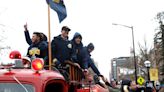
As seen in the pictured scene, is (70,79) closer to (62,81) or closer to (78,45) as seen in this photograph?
(62,81)

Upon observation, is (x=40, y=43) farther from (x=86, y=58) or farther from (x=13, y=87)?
(x=13, y=87)

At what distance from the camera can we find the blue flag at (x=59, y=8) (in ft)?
26.5

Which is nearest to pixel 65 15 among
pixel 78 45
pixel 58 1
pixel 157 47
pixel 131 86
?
pixel 58 1

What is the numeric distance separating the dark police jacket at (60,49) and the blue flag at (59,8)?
385mm

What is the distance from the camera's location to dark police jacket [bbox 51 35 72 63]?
827cm

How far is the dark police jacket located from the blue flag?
1.26 feet

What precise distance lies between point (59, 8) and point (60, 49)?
0.71 metres

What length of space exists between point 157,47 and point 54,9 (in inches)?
2398

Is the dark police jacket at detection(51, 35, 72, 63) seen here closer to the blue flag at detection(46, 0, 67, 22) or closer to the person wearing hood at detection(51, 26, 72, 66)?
the person wearing hood at detection(51, 26, 72, 66)

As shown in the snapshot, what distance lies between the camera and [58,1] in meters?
8.22

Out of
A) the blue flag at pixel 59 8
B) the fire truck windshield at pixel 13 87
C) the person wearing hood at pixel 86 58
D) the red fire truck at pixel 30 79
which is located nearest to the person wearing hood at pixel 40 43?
the blue flag at pixel 59 8

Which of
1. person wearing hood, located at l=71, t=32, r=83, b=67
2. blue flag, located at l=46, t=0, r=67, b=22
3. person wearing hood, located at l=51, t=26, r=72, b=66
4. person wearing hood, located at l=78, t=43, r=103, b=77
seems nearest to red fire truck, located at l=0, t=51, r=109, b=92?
person wearing hood, located at l=51, t=26, r=72, b=66

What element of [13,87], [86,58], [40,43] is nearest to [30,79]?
[13,87]

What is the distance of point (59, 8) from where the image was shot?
8242mm
